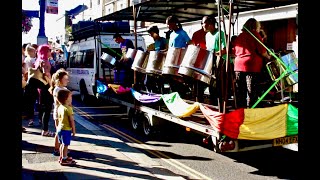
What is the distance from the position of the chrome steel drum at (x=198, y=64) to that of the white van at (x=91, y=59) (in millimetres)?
5965

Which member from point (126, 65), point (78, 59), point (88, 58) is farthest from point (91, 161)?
point (78, 59)

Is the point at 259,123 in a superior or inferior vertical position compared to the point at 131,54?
inferior

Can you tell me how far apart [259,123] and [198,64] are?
4.80 feet

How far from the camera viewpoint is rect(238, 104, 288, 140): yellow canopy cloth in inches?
210

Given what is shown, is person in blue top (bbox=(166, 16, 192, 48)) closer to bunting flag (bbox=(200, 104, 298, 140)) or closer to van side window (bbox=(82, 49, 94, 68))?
bunting flag (bbox=(200, 104, 298, 140))

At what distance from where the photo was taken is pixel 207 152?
7430 mm

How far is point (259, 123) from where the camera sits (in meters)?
5.38

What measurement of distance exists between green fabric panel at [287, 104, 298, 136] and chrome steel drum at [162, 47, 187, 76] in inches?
87.2

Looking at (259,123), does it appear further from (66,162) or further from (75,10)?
(75,10)

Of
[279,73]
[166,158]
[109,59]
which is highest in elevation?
[109,59]

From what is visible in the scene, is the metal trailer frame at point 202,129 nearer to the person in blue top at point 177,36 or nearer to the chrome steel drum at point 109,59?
the person in blue top at point 177,36
